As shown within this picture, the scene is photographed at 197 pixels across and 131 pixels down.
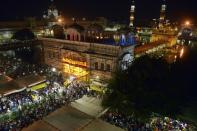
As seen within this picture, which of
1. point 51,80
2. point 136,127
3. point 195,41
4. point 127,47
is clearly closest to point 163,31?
point 195,41

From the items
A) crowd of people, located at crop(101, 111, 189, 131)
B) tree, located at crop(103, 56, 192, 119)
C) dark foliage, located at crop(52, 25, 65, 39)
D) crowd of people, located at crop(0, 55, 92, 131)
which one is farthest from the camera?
dark foliage, located at crop(52, 25, 65, 39)

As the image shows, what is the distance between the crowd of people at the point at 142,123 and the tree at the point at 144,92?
715 mm

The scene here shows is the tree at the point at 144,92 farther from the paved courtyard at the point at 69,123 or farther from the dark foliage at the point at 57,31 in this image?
the dark foliage at the point at 57,31

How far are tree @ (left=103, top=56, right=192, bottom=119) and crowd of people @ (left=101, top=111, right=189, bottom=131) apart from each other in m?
0.71

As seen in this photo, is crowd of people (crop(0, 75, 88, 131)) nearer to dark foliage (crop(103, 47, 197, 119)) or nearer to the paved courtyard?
the paved courtyard

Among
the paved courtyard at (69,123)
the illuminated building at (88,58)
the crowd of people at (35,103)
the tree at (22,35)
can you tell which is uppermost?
the tree at (22,35)

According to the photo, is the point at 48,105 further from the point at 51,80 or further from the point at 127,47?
the point at 127,47

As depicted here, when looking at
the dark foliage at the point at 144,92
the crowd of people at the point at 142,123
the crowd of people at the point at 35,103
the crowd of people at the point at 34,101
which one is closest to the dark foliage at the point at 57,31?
the crowd of people at the point at 34,101

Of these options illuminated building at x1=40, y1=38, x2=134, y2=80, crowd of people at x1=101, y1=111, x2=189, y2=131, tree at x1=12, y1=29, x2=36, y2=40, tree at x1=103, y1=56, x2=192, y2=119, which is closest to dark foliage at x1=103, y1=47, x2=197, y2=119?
tree at x1=103, y1=56, x2=192, y2=119

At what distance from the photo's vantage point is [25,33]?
1783 inches

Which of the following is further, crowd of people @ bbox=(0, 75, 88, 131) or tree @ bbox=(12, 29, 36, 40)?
tree @ bbox=(12, 29, 36, 40)

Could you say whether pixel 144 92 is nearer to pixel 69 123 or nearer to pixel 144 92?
pixel 144 92

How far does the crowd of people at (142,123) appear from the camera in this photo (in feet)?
53.1

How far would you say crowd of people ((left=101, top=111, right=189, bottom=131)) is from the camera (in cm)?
1617
